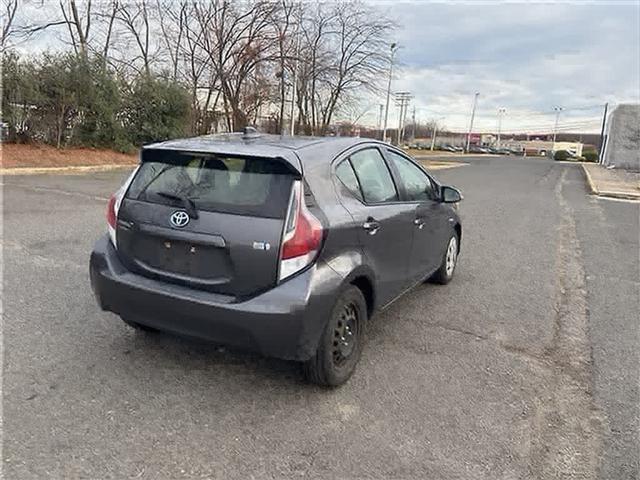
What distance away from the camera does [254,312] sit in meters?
2.58

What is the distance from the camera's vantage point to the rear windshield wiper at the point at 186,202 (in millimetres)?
2758

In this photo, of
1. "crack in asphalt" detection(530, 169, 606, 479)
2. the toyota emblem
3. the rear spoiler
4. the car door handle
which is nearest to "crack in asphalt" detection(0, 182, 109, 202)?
the rear spoiler

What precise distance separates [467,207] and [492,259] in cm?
537

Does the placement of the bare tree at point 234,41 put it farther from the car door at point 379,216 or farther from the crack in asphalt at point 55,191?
the car door at point 379,216

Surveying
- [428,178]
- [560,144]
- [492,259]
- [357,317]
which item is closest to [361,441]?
[357,317]

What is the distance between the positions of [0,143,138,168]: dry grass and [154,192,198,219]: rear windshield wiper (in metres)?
13.3

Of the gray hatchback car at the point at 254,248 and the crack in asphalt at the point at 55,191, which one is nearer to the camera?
the gray hatchback car at the point at 254,248

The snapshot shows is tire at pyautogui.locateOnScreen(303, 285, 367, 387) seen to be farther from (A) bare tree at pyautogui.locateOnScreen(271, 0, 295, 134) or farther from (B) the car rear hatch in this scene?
(A) bare tree at pyautogui.locateOnScreen(271, 0, 295, 134)

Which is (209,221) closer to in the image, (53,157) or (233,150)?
A: (233,150)

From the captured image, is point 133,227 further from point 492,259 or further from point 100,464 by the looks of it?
point 492,259

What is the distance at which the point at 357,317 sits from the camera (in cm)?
313

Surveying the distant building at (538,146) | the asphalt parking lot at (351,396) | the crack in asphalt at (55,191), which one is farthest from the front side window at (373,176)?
the distant building at (538,146)

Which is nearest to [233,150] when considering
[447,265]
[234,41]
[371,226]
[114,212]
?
[114,212]

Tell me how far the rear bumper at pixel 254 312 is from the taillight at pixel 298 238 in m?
0.06
